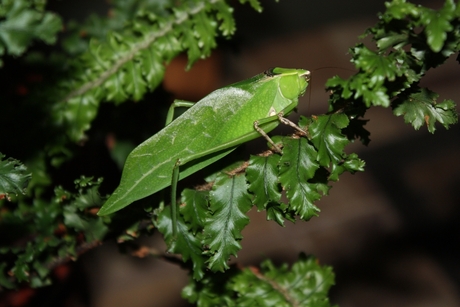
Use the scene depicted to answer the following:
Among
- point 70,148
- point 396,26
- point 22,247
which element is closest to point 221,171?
point 396,26

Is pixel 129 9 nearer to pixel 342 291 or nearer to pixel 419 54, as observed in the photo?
pixel 419 54

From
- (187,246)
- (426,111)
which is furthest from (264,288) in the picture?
(426,111)

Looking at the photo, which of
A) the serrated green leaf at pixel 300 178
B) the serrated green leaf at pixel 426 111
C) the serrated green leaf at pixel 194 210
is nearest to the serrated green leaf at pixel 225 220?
the serrated green leaf at pixel 194 210

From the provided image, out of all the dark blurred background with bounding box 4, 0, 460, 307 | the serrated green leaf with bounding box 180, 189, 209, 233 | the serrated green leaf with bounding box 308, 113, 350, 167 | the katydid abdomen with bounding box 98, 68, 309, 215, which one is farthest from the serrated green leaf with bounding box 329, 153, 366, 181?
the dark blurred background with bounding box 4, 0, 460, 307

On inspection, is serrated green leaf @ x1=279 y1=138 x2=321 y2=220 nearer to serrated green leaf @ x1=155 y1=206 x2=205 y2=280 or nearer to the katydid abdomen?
the katydid abdomen

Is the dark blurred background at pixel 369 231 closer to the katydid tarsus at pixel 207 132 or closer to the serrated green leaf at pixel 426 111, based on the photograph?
the katydid tarsus at pixel 207 132
